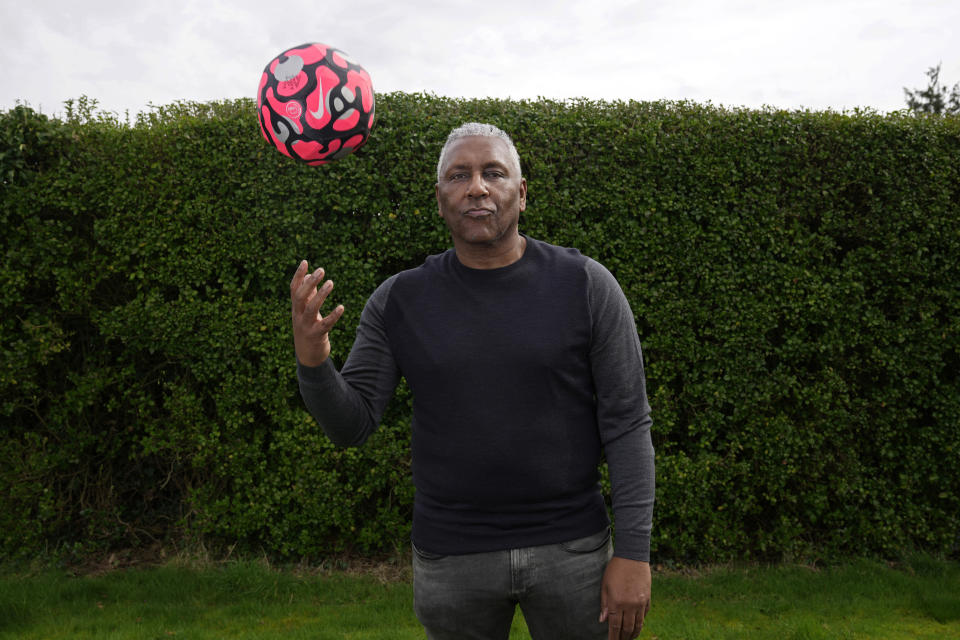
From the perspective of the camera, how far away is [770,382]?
5.23 m

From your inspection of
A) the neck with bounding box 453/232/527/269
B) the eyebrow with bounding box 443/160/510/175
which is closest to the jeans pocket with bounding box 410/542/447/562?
the neck with bounding box 453/232/527/269

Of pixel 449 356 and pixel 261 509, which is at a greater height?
pixel 449 356

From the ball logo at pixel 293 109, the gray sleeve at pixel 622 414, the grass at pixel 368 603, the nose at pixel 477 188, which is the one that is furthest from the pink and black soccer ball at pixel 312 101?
the grass at pixel 368 603

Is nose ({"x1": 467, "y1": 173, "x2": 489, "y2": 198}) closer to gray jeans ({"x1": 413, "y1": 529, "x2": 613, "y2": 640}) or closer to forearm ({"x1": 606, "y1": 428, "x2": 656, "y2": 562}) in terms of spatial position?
forearm ({"x1": 606, "y1": 428, "x2": 656, "y2": 562})

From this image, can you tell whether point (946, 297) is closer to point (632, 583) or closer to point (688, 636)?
point (688, 636)

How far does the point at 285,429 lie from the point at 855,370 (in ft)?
15.3

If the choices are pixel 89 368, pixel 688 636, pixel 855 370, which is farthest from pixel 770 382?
pixel 89 368

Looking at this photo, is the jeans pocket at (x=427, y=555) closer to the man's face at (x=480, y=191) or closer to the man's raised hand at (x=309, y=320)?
the man's raised hand at (x=309, y=320)

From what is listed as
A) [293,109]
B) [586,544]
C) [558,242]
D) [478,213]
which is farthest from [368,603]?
[478,213]

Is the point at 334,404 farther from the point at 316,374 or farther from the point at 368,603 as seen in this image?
the point at 368,603

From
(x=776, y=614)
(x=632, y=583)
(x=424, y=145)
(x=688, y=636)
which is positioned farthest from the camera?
(x=424, y=145)

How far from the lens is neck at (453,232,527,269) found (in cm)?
213

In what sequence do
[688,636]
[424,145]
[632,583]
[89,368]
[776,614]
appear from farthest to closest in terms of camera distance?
[89,368] < [424,145] < [776,614] < [688,636] < [632,583]

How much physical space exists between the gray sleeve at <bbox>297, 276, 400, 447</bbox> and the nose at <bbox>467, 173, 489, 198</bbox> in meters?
0.42
